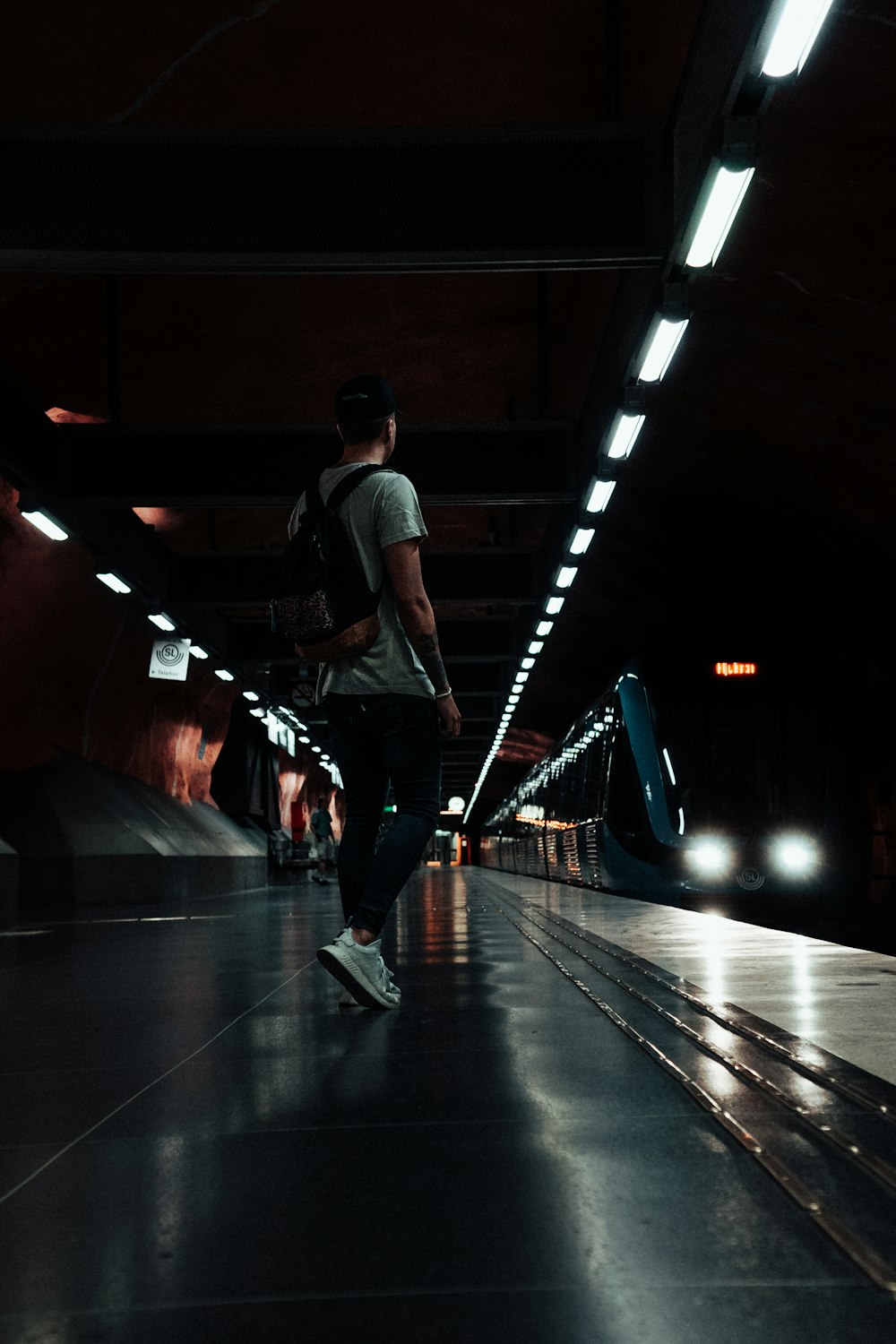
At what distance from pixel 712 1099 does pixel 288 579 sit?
2535 millimetres

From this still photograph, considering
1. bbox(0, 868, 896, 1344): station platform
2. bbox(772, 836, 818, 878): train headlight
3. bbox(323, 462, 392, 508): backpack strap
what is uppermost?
bbox(323, 462, 392, 508): backpack strap

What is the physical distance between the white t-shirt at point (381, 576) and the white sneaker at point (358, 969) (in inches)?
33.2

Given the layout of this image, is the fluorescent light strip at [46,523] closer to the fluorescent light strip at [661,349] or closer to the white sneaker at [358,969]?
the fluorescent light strip at [661,349]

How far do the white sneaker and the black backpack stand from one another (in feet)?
3.18

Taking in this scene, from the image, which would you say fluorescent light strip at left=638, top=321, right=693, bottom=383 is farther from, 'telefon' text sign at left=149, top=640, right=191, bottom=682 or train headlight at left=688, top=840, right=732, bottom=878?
'telefon' text sign at left=149, top=640, right=191, bottom=682

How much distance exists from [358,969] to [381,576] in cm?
134

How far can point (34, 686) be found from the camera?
18.4 meters

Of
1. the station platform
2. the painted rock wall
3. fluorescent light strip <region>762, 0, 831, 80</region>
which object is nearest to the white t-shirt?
the station platform

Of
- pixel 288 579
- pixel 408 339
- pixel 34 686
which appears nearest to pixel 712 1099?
pixel 288 579

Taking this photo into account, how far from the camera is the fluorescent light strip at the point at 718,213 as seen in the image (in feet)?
22.0

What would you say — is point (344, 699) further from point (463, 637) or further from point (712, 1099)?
point (463, 637)

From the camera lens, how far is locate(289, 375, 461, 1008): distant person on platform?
4422 mm

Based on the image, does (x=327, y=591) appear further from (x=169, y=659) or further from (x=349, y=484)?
(x=169, y=659)

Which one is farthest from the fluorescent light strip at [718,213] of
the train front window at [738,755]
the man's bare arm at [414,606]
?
the train front window at [738,755]
